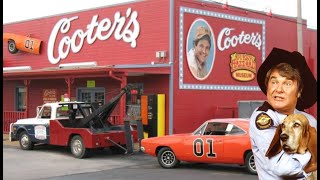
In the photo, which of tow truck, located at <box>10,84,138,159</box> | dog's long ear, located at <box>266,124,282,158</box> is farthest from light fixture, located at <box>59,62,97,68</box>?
dog's long ear, located at <box>266,124,282,158</box>

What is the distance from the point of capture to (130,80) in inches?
813

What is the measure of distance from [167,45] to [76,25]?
→ 225 inches

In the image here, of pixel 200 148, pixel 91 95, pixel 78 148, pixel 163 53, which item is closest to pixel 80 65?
pixel 91 95

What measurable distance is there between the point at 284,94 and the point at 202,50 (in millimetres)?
17162

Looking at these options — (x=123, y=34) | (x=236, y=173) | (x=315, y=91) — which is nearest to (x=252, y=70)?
(x=123, y=34)

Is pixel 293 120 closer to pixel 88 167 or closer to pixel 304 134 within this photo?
pixel 304 134

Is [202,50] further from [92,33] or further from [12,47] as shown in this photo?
[12,47]

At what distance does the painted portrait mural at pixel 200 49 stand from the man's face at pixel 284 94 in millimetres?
16489

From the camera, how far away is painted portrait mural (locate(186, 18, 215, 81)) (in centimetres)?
1916

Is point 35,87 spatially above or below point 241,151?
above

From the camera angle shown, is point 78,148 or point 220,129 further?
point 78,148

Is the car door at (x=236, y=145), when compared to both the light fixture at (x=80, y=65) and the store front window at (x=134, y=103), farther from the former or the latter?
the light fixture at (x=80, y=65)

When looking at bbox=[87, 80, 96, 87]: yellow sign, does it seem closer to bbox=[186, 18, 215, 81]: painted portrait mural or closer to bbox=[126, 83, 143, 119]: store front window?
bbox=[126, 83, 143, 119]: store front window

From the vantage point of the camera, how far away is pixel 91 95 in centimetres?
2238
